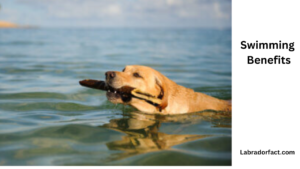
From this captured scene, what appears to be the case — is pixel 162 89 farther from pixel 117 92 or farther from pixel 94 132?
pixel 94 132

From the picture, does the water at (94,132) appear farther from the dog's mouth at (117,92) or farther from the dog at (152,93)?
the dog's mouth at (117,92)

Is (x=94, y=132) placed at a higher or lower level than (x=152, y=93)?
lower

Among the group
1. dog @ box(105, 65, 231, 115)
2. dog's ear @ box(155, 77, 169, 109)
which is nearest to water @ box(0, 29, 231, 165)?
dog @ box(105, 65, 231, 115)

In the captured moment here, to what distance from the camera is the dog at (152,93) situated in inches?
231

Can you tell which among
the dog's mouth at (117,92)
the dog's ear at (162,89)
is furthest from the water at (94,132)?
the dog's mouth at (117,92)

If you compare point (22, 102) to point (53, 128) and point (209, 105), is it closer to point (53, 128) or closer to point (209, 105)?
point (53, 128)

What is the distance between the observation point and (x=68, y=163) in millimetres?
4250

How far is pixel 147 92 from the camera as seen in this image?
605 cm

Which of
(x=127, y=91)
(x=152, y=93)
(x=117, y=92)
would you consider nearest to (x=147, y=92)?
(x=152, y=93)

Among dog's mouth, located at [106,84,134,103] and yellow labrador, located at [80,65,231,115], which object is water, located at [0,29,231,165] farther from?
dog's mouth, located at [106,84,134,103]

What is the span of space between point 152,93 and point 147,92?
0.34ft

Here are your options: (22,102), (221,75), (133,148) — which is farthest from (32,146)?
(221,75)

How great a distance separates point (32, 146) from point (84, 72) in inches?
330

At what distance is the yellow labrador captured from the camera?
5863 millimetres
